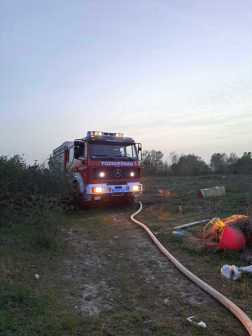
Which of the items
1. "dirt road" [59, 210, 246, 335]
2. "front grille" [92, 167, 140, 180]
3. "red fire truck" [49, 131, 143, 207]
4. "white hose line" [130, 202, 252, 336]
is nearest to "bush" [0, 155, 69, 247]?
"dirt road" [59, 210, 246, 335]

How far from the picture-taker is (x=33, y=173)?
7.46 metres

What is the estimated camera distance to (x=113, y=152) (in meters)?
9.41

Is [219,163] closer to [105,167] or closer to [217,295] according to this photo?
[105,167]

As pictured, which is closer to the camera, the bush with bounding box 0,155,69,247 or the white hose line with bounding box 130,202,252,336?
the white hose line with bounding box 130,202,252,336

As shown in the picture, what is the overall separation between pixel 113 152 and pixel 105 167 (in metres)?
0.77

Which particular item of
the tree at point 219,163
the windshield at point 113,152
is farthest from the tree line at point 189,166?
the windshield at point 113,152

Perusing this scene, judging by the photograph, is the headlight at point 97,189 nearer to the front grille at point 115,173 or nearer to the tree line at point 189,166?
the front grille at point 115,173

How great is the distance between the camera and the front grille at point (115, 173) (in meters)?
8.82

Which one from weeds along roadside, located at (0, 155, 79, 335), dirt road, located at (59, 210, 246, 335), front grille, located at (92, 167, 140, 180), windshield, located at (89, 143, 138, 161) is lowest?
dirt road, located at (59, 210, 246, 335)

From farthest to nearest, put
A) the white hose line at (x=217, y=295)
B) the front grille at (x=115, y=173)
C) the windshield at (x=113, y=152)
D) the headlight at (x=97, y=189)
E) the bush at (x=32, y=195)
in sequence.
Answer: the windshield at (x=113, y=152) < the front grille at (x=115, y=173) < the headlight at (x=97, y=189) < the bush at (x=32, y=195) < the white hose line at (x=217, y=295)

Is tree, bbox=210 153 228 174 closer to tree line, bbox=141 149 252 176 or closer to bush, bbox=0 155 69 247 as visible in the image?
tree line, bbox=141 149 252 176

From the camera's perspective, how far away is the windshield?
29.6 feet

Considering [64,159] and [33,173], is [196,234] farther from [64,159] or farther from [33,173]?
[64,159]

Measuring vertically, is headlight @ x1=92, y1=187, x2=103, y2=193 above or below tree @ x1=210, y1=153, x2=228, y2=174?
below
